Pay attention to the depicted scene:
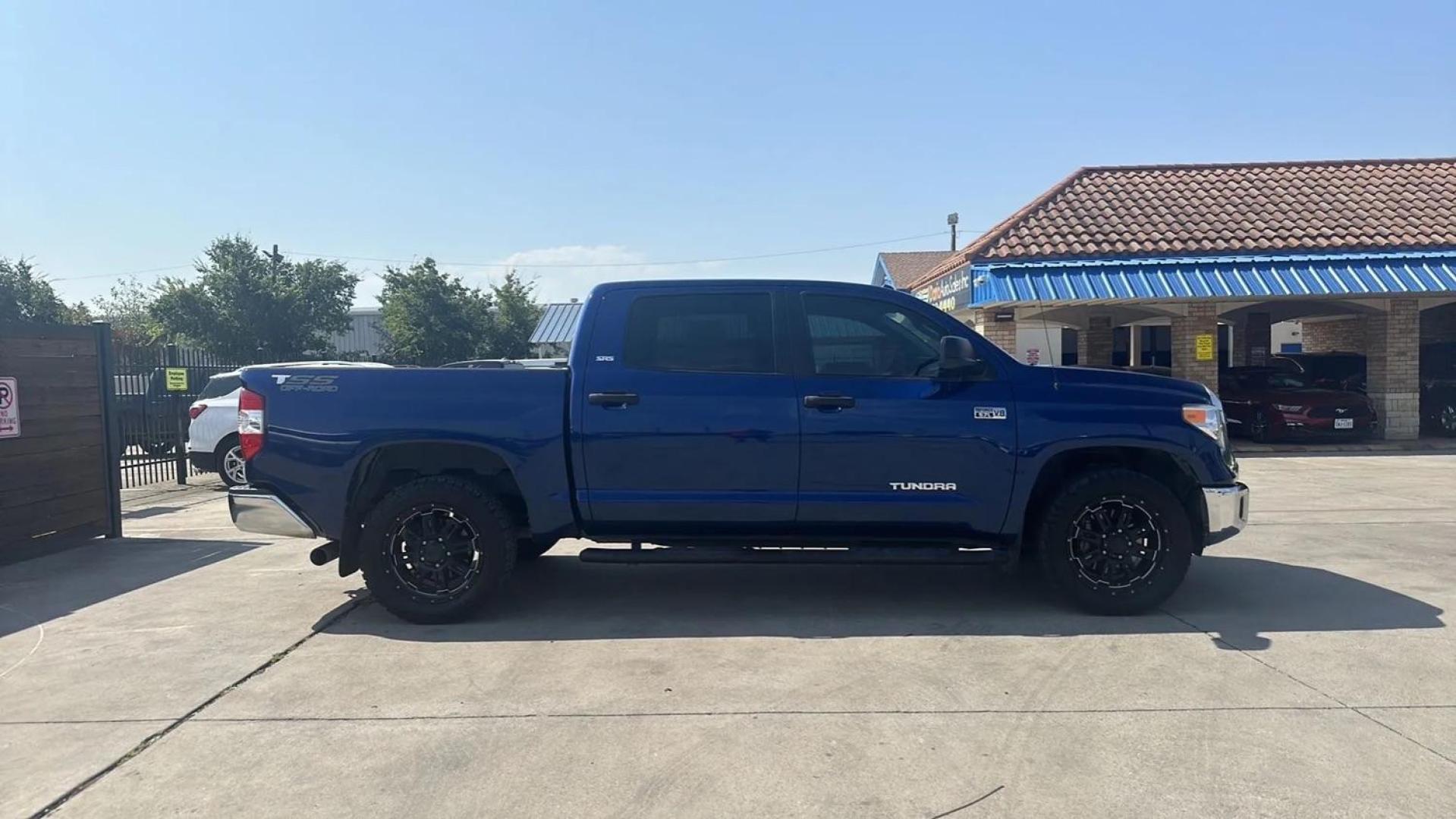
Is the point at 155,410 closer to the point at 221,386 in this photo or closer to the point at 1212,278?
the point at 221,386

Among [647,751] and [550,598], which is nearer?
[647,751]

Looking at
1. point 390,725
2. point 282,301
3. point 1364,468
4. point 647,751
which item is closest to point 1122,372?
point 647,751

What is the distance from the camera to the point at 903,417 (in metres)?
5.54

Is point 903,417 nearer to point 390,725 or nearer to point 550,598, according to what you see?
point 550,598

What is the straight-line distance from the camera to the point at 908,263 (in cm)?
4109

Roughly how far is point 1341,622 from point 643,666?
165 inches

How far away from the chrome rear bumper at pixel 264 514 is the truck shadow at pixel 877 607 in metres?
0.68

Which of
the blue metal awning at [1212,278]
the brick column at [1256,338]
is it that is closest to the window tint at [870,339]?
the blue metal awning at [1212,278]

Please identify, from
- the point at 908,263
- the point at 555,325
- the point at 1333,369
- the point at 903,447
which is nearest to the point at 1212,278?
the point at 1333,369

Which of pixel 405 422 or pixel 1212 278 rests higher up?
pixel 1212 278

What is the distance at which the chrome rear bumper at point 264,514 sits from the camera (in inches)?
223

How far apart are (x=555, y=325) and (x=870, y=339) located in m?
40.0

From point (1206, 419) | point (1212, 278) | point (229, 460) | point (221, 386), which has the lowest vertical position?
point (229, 460)

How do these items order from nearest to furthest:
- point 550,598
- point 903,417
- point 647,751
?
point 647,751, point 903,417, point 550,598
